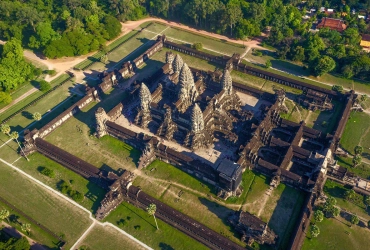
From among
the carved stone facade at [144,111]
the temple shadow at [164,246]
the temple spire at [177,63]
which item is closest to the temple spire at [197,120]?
the carved stone facade at [144,111]

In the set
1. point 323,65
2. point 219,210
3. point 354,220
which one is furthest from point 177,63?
point 354,220

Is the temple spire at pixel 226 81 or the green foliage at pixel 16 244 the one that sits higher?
the temple spire at pixel 226 81

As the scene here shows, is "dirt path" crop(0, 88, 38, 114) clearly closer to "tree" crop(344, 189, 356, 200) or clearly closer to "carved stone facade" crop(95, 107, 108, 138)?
"carved stone facade" crop(95, 107, 108, 138)

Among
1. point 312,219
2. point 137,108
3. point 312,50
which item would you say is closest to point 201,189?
point 312,219

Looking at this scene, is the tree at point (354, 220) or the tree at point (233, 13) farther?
the tree at point (233, 13)

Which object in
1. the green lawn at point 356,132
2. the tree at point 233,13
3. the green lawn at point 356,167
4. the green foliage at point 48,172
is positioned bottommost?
the green foliage at point 48,172

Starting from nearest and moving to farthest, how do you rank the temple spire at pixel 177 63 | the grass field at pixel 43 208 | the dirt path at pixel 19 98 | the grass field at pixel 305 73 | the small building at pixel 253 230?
the small building at pixel 253 230 < the grass field at pixel 43 208 < the temple spire at pixel 177 63 < the dirt path at pixel 19 98 < the grass field at pixel 305 73

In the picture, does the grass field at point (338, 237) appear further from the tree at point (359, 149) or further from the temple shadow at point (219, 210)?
the tree at point (359, 149)

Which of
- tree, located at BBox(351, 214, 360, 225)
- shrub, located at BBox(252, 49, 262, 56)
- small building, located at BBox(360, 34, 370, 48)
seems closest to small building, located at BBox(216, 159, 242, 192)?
tree, located at BBox(351, 214, 360, 225)
